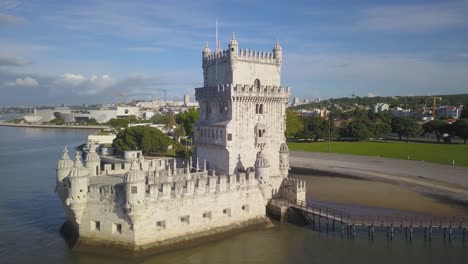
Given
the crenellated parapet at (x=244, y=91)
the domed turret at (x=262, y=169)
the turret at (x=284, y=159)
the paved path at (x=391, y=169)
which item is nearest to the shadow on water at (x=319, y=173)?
the paved path at (x=391, y=169)

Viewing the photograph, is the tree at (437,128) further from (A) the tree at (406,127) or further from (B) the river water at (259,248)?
(B) the river water at (259,248)

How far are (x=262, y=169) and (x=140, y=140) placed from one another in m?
45.3

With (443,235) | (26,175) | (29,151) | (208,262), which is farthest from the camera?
(29,151)

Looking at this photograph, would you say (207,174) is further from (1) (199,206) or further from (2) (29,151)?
(2) (29,151)

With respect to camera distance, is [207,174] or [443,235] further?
[207,174]

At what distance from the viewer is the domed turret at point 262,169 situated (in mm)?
36750

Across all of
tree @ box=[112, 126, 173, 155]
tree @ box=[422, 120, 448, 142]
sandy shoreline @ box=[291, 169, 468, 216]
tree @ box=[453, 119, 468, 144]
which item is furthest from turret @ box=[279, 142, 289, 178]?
tree @ box=[422, 120, 448, 142]

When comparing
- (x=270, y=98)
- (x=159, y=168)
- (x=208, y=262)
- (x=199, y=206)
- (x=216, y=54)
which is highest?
(x=216, y=54)

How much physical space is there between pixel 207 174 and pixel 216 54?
12021 millimetres

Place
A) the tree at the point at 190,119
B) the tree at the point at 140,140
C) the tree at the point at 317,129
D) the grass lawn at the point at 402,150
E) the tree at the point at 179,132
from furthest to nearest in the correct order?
the tree at the point at 317,129
the tree at the point at 179,132
the tree at the point at 190,119
the tree at the point at 140,140
the grass lawn at the point at 402,150

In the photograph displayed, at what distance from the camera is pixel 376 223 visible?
35062 millimetres

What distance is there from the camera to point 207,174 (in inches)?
1523

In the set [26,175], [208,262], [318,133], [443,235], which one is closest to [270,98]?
[208,262]

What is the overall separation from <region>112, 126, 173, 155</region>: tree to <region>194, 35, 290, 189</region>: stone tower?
36.9 meters
